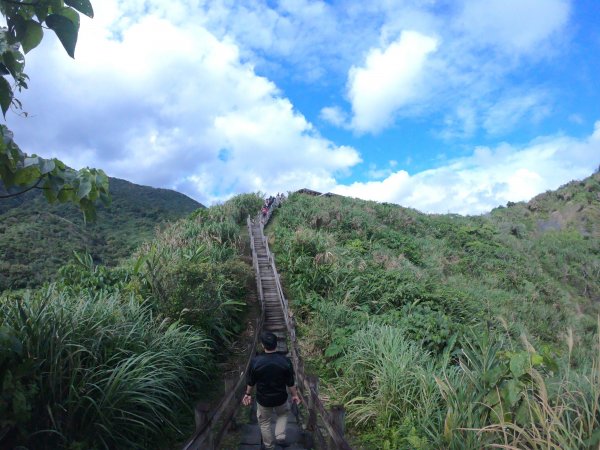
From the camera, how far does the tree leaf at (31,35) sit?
1495mm

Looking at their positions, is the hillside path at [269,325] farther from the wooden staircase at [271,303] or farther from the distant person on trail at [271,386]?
the distant person on trail at [271,386]

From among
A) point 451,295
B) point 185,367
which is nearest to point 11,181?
point 185,367

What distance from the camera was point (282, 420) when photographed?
4.45m

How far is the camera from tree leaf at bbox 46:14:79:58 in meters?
1.40

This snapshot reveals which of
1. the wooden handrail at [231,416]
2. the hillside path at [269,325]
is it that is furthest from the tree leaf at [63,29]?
the hillside path at [269,325]

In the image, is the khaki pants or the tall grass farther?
the khaki pants

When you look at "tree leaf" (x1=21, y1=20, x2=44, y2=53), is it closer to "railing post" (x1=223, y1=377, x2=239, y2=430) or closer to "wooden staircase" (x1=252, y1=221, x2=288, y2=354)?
"railing post" (x1=223, y1=377, x2=239, y2=430)

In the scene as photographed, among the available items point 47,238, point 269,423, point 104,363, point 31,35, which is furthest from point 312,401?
point 47,238

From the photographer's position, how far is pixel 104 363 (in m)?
4.76

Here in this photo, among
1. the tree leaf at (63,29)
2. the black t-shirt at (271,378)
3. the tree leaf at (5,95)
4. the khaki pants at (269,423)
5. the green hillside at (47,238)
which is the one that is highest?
the green hillside at (47,238)

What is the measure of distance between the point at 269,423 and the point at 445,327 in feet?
14.9

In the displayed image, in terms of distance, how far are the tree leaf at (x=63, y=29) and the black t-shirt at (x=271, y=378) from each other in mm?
3693

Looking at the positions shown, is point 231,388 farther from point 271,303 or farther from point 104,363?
point 271,303

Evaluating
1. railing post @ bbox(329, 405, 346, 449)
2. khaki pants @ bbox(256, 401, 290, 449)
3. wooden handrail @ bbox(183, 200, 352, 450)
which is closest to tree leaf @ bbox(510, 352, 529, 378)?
wooden handrail @ bbox(183, 200, 352, 450)
